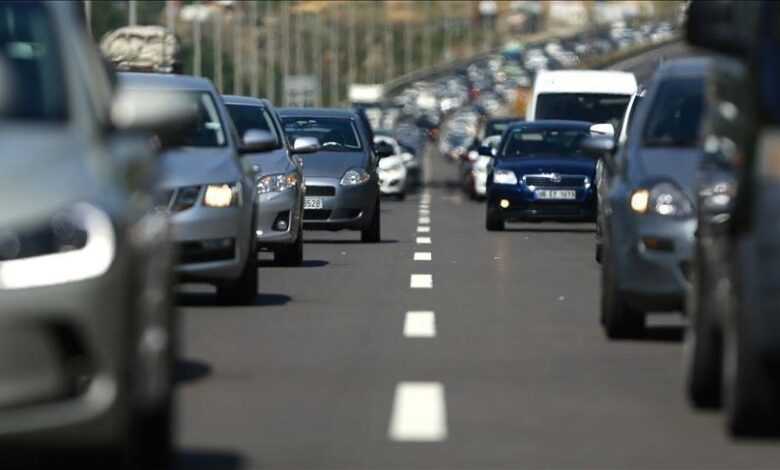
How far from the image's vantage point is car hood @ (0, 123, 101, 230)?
7.78 meters

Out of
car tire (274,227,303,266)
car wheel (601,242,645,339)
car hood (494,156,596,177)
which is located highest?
car wheel (601,242,645,339)

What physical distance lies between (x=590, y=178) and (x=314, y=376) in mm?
20591

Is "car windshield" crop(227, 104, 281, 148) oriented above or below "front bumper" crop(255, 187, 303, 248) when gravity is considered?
above

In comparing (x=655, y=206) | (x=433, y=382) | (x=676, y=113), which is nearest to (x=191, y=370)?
(x=433, y=382)

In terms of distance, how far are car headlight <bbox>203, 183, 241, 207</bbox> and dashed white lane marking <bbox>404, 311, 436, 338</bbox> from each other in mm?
1353

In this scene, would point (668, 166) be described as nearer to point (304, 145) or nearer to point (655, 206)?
point (655, 206)

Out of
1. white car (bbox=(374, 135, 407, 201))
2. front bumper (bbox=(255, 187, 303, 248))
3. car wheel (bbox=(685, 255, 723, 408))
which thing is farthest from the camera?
white car (bbox=(374, 135, 407, 201))

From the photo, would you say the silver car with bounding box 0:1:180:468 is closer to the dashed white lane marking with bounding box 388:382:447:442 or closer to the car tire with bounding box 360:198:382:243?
the dashed white lane marking with bounding box 388:382:447:442

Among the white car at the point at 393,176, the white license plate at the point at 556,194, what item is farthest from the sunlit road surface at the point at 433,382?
the white car at the point at 393,176

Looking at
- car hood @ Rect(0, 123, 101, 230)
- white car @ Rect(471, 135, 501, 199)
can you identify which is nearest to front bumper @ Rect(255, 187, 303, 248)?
car hood @ Rect(0, 123, 101, 230)

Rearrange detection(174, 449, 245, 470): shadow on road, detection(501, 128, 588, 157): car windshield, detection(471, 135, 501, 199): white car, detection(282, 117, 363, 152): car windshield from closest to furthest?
Answer: detection(174, 449, 245, 470): shadow on road < detection(282, 117, 363, 152): car windshield < detection(501, 128, 588, 157): car windshield < detection(471, 135, 501, 199): white car

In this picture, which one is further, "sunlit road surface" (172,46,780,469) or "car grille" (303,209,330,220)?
"car grille" (303,209,330,220)

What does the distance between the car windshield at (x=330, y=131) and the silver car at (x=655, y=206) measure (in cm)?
1390

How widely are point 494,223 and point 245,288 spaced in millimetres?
15681
